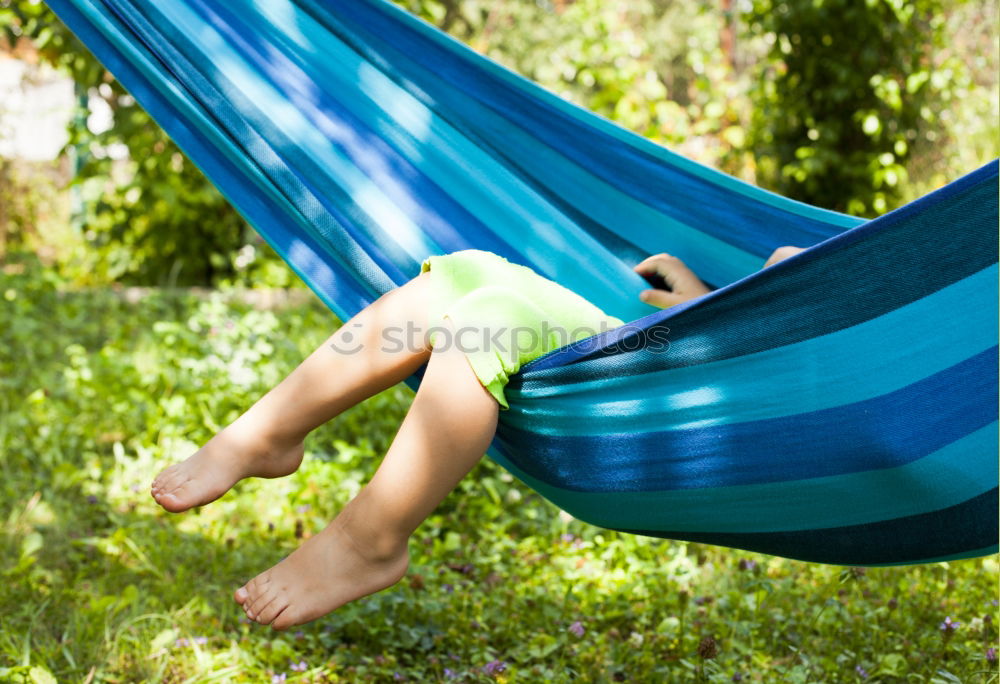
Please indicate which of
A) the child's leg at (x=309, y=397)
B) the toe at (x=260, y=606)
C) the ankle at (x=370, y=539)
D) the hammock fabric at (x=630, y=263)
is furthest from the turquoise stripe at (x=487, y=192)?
the toe at (x=260, y=606)

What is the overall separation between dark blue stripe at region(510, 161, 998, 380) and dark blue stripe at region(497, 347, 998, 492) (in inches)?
3.8

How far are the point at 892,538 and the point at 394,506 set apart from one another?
644 millimetres

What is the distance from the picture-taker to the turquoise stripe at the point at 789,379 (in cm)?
117

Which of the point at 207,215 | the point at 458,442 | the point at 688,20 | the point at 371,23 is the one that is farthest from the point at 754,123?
the point at 688,20

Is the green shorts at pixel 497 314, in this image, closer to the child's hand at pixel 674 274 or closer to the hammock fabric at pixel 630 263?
the hammock fabric at pixel 630 263

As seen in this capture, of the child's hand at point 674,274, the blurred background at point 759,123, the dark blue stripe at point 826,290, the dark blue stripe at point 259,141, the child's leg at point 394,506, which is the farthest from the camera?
the blurred background at point 759,123

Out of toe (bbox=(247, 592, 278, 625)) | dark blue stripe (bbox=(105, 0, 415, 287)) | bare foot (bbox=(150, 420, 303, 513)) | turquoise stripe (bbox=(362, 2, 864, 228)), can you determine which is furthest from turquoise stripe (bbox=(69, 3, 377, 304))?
toe (bbox=(247, 592, 278, 625))

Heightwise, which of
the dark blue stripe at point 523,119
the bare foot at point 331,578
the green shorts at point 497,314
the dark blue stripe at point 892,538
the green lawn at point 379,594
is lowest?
the green lawn at point 379,594

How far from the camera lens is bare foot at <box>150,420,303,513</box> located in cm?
147

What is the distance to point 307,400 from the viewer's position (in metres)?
1.46

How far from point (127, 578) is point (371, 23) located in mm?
1153

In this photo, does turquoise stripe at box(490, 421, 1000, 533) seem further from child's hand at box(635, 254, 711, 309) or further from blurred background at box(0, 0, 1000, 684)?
child's hand at box(635, 254, 711, 309)

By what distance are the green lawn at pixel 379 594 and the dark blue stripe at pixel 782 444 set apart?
35 cm

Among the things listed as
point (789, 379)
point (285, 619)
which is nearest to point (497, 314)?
point (789, 379)
